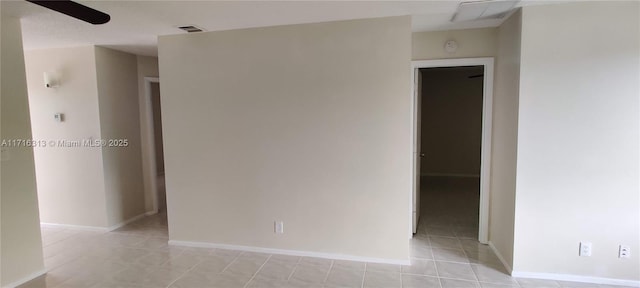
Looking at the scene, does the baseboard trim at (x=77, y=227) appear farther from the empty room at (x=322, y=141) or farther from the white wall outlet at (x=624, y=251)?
the white wall outlet at (x=624, y=251)

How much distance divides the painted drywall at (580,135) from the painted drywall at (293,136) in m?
1.00

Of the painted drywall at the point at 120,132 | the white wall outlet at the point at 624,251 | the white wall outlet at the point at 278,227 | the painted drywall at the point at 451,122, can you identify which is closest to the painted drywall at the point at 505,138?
the white wall outlet at the point at 624,251

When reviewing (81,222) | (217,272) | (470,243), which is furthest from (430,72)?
(81,222)

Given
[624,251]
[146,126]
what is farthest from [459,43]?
[146,126]

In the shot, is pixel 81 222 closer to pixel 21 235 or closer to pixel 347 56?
pixel 21 235

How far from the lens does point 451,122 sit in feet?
22.9

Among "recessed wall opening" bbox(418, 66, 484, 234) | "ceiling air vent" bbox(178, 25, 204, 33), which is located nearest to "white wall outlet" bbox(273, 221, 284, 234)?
"ceiling air vent" bbox(178, 25, 204, 33)

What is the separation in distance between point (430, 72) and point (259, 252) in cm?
530

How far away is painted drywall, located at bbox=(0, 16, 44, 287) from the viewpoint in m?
2.63

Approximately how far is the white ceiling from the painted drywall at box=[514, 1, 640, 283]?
0.49 meters

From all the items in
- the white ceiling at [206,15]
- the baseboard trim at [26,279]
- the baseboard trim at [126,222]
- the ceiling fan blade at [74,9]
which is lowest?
the baseboard trim at [26,279]

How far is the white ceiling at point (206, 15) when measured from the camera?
2.46 m

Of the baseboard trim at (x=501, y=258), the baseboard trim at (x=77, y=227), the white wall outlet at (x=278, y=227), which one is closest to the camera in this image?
the baseboard trim at (x=501, y=258)

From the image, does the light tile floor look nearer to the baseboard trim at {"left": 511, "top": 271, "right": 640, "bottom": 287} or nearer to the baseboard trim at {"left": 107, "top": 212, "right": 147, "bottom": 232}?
the baseboard trim at {"left": 511, "top": 271, "right": 640, "bottom": 287}
